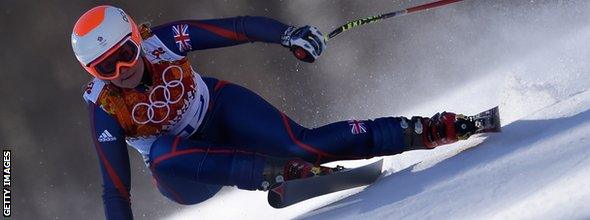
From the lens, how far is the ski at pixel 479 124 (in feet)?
11.9

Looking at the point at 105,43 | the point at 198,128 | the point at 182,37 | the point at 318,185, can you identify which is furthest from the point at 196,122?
the point at 318,185

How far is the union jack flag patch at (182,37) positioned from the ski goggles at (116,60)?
32cm

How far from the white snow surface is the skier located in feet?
0.65

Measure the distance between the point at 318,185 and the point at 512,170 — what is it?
1277 millimetres

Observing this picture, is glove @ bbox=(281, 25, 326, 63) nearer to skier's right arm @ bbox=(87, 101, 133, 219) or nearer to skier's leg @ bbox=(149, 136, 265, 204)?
skier's leg @ bbox=(149, 136, 265, 204)

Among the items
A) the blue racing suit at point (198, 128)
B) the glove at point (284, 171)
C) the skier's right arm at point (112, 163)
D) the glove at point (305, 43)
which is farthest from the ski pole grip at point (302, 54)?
the skier's right arm at point (112, 163)

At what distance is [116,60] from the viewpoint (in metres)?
3.87

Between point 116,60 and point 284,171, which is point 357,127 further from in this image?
point 116,60

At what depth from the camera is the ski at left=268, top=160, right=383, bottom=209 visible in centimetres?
365

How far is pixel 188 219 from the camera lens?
6.94 metres

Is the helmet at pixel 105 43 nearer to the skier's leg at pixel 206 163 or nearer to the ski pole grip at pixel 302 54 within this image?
the skier's leg at pixel 206 163

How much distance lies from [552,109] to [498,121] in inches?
8.0

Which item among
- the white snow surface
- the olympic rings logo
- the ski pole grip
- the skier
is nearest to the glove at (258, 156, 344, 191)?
the skier

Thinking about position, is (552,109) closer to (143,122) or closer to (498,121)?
(498,121)
